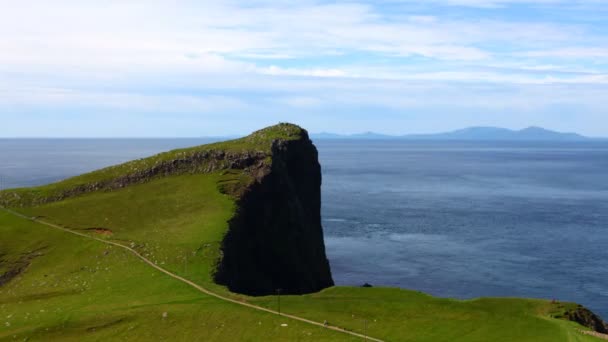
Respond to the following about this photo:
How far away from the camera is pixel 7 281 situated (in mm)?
57188

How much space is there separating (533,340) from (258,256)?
3923 cm

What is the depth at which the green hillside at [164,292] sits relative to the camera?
129 ft

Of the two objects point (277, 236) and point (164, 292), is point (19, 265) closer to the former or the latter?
point (164, 292)

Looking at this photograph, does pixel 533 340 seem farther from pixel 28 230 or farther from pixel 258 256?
pixel 28 230

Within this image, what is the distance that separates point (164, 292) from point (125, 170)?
40351 mm

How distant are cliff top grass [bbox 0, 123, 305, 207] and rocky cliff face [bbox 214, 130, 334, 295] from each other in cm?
265

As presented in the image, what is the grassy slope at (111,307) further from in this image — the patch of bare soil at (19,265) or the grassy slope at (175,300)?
the patch of bare soil at (19,265)

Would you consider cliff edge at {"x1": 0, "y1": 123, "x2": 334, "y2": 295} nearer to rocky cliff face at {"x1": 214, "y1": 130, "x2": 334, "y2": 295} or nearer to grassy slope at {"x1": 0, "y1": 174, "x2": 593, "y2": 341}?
rocky cliff face at {"x1": 214, "y1": 130, "x2": 334, "y2": 295}

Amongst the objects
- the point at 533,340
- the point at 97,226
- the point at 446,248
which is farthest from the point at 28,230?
the point at 446,248

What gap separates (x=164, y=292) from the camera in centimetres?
4781

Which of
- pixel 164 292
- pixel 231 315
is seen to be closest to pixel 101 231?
pixel 164 292

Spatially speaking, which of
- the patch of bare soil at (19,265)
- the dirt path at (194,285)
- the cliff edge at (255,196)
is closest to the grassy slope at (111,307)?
the patch of bare soil at (19,265)

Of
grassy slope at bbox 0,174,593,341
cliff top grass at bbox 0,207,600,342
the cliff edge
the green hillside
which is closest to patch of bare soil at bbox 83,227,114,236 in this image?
the green hillside

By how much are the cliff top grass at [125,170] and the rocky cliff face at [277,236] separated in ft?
8.69
